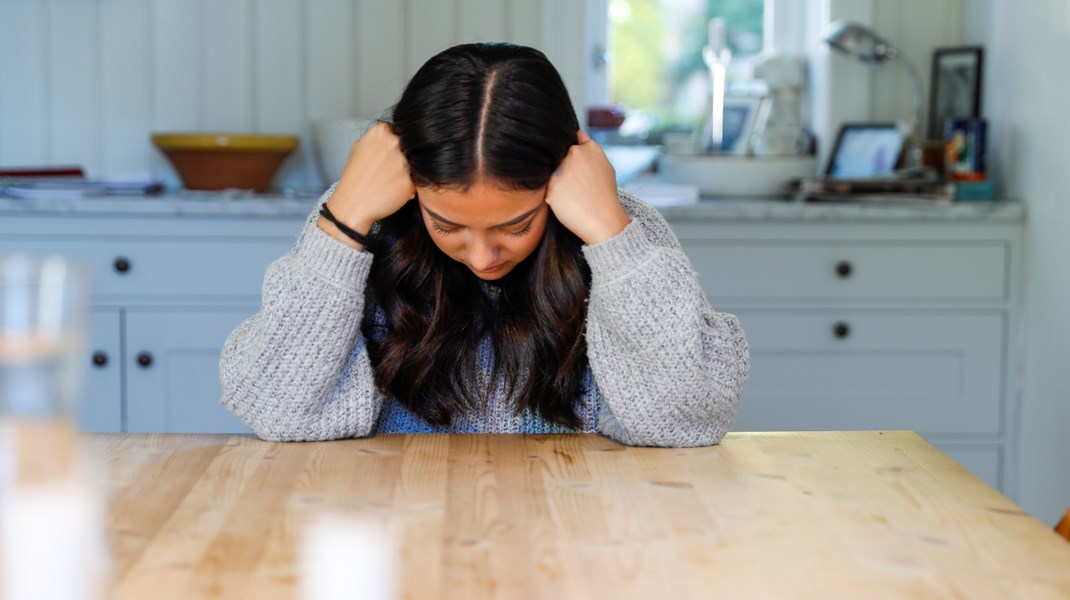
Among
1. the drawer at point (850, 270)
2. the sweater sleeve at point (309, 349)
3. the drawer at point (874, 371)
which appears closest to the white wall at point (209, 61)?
the drawer at point (850, 270)

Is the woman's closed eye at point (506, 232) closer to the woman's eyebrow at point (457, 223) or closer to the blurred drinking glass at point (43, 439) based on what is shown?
the woman's eyebrow at point (457, 223)

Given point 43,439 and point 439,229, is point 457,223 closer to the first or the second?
point 439,229

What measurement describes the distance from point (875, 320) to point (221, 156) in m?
1.49

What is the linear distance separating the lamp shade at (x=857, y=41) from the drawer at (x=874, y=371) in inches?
25.9

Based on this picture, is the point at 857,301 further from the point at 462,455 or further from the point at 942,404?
the point at 462,455

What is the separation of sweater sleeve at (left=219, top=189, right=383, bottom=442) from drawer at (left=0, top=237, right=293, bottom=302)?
4.17ft

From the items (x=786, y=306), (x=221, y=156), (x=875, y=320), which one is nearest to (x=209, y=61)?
(x=221, y=156)

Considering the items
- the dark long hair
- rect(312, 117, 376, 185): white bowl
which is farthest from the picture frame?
the dark long hair

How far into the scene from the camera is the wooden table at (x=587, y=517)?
0.80m

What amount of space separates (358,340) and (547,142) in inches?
12.3

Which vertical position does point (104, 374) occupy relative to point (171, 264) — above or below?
below

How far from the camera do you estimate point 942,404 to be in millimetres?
2617

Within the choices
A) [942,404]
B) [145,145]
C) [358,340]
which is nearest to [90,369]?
→ [145,145]

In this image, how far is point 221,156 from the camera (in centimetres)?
270
